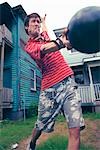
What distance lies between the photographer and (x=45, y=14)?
4148mm

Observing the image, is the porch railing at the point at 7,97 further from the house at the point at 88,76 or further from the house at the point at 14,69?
the house at the point at 88,76

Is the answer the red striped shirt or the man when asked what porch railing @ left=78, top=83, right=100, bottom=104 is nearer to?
the man

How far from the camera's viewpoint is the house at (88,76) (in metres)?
16.4

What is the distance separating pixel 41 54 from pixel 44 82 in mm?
564

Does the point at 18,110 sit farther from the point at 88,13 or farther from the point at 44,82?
the point at 88,13

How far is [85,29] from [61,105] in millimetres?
1065

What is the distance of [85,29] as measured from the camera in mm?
2805

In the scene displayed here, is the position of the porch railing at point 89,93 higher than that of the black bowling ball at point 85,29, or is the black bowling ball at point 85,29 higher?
the porch railing at point 89,93

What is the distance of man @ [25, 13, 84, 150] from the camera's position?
3304 mm

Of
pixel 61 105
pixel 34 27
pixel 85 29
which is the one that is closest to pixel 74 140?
pixel 61 105

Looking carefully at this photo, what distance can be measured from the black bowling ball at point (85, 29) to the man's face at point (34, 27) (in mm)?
832

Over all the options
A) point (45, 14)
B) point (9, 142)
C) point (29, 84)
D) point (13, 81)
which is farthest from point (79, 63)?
point (45, 14)

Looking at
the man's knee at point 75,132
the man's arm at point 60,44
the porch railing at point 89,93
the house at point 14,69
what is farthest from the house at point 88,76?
the man's arm at point 60,44

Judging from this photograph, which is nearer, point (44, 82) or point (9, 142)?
point (44, 82)
